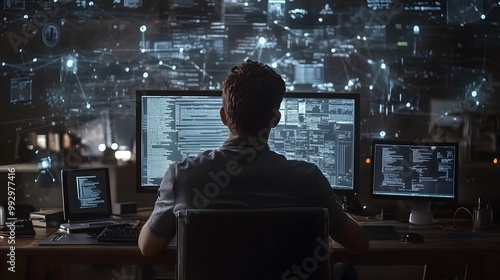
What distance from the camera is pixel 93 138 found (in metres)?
3.50

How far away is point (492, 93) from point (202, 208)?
2.03 m

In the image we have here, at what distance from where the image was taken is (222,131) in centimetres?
313

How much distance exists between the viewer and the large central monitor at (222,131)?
3.11 meters

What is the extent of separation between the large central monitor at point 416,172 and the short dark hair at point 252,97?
118cm

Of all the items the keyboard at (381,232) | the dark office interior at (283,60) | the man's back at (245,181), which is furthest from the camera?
the dark office interior at (283,60)

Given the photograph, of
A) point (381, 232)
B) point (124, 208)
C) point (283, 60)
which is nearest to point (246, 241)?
point (381, 232)

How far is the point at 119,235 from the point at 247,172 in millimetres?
963

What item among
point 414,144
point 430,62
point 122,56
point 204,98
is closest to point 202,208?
point 204,98

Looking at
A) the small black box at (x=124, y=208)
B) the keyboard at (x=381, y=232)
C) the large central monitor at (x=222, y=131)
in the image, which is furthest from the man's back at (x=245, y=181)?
the small black box at (x=124, y=208)

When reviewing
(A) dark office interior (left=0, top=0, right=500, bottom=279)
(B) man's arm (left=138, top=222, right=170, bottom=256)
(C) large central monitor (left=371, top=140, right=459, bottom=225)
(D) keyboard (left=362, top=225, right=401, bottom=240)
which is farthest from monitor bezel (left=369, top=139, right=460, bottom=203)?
(B) man's arm (left=138, top=222, right=170, bottom=256)

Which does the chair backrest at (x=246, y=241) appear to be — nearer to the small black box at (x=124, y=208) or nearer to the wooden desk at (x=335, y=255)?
the wooden desk at (x=335, y=255)

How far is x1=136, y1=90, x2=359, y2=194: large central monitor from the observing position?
3.11m

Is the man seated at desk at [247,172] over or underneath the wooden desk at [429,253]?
over

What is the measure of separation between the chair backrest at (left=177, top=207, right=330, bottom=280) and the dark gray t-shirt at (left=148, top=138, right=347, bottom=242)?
130 mm
